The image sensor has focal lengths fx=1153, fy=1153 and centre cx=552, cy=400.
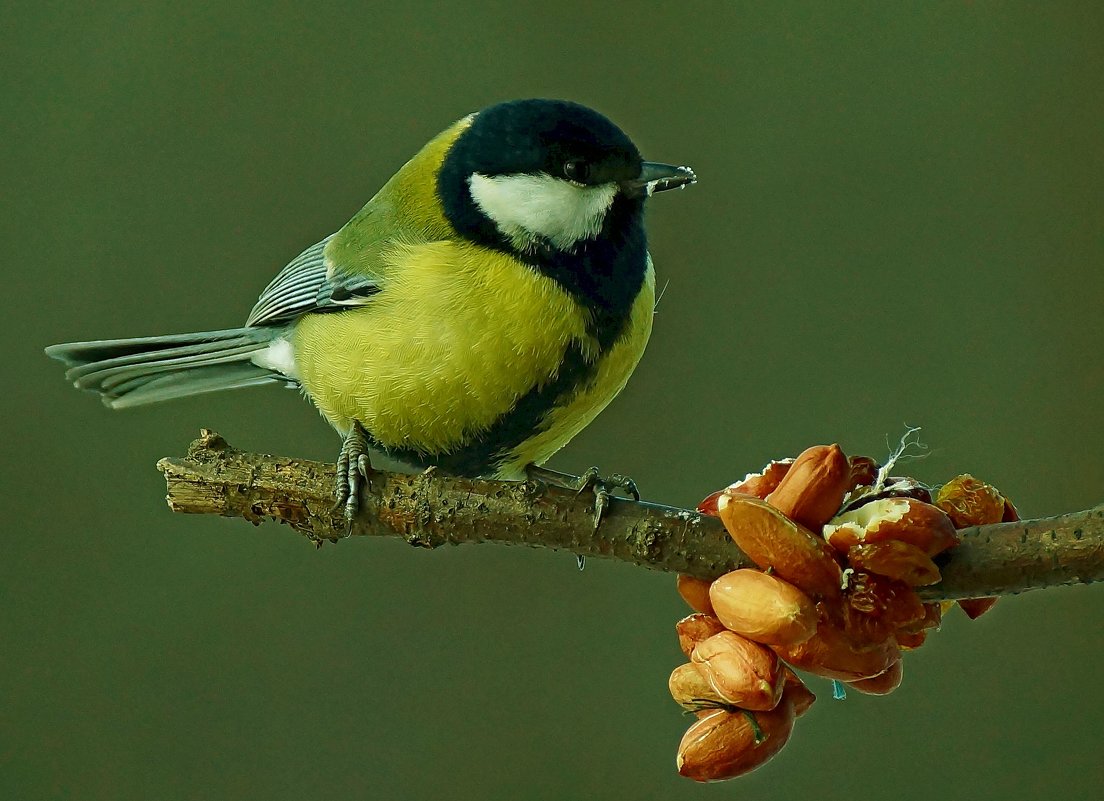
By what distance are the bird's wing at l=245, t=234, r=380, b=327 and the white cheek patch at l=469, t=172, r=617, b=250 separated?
158 mm

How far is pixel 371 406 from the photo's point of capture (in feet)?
3.16

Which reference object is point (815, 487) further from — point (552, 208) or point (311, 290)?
point (311, 290)

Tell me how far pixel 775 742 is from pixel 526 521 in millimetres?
232

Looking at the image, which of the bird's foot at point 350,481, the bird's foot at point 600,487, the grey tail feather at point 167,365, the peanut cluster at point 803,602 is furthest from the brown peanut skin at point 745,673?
the grey tail feather at point 167,365

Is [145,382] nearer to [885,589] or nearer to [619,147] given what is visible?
[619,147]

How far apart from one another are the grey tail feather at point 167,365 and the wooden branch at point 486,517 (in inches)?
13.7

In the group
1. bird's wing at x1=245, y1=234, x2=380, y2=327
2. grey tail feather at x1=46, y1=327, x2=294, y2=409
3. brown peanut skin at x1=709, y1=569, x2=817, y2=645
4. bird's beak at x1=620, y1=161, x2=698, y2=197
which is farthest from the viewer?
grey tail feather at x1=46, y1=327, x2=294, y2=409

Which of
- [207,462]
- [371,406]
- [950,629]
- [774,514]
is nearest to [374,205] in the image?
[371,406]

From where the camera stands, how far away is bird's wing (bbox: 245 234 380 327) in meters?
1.03

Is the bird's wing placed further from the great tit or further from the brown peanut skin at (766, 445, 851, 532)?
the brown peanut skin at (766, 445, 851, 532)

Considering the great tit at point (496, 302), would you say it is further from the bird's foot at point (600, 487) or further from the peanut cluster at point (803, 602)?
the peanut cluster at point (803, 602)

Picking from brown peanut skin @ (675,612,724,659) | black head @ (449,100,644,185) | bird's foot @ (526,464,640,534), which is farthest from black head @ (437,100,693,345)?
brown peanut skin @ (675,612,724,659)

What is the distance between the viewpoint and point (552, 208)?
91 centimetres

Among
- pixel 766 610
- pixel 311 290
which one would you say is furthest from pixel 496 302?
pixel 766 610
